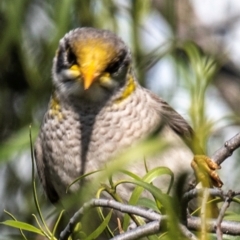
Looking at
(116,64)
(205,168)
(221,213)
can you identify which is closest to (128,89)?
(116,64)

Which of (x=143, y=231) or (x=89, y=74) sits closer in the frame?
(x=143, y=231)

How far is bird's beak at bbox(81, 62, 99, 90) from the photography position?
10.7 ft

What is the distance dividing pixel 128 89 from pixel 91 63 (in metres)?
0.37

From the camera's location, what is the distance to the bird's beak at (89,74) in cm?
325

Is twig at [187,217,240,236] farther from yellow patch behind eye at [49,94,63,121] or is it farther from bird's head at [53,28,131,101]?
yellow patch behind eye at [49,94,63,121]

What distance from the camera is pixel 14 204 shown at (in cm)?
393

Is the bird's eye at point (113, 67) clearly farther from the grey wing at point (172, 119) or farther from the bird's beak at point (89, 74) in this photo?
the grey wing at point (172, 119)

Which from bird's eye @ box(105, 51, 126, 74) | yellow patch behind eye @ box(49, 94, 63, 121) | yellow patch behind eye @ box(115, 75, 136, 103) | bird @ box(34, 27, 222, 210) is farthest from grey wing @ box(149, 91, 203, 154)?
yellow patch behind eye @ box(49, 94, 63, 121)

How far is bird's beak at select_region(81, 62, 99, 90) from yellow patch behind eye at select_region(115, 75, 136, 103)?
0.32 metres

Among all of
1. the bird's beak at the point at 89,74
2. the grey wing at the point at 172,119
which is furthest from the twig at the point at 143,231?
the grey wing at the point at 172,119

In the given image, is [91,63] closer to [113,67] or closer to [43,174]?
[113,67]

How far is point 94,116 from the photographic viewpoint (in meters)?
3.59

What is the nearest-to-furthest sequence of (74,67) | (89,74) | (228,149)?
1. (228,149)
2. (89,74)
3. (74,67)

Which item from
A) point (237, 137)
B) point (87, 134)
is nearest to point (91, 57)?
point (87, 134)
